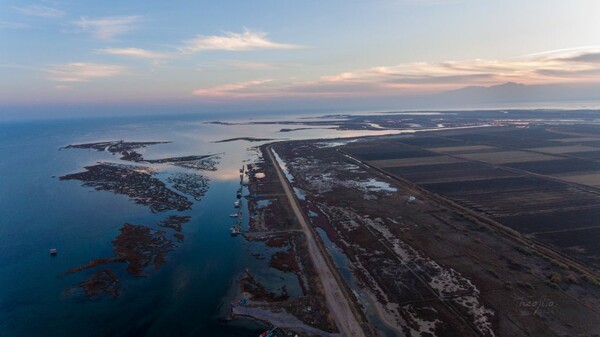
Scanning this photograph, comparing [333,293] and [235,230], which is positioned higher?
[235,230]

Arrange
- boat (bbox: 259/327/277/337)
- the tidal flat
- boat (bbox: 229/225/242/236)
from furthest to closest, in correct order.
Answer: boat (bbox: 229/225/242/236)
the tidal flat
boat (bbox: 259/327/277/337)

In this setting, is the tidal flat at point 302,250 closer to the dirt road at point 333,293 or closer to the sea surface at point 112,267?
the sea surface at point 112,267

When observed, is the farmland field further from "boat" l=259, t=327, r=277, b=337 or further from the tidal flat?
"boat" l=259, t=327, r=277, b=337

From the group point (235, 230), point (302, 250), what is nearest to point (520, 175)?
point (302, 250)

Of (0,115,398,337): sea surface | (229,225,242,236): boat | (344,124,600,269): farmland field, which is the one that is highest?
(344,124,600,269): farmland field

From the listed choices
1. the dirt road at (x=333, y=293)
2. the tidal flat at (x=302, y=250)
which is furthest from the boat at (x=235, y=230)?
the dirt road at (x=333, y=293)

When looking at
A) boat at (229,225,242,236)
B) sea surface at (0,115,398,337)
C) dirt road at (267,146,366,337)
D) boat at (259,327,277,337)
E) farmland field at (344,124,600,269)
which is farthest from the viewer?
boat at (229,225,242,236)

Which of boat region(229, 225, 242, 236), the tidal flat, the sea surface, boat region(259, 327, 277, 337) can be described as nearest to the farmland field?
the tidal flat

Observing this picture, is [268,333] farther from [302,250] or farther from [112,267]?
[112,267]

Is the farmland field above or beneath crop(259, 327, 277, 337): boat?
above

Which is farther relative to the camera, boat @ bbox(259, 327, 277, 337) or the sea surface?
the sea surface

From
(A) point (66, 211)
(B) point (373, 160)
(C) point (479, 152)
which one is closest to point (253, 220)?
(A) point (66, 211)

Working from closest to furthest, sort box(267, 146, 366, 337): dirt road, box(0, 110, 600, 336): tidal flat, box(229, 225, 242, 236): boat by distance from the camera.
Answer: box(267, 146, 366, 337): dirt road < box(0, 110, 600, 336): tidal flat < box(229, 225, 242, 236): boat

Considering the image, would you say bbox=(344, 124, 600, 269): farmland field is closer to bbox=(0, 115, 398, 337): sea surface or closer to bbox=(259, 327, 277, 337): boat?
bbox=(259, 327, 277, 337): boat
